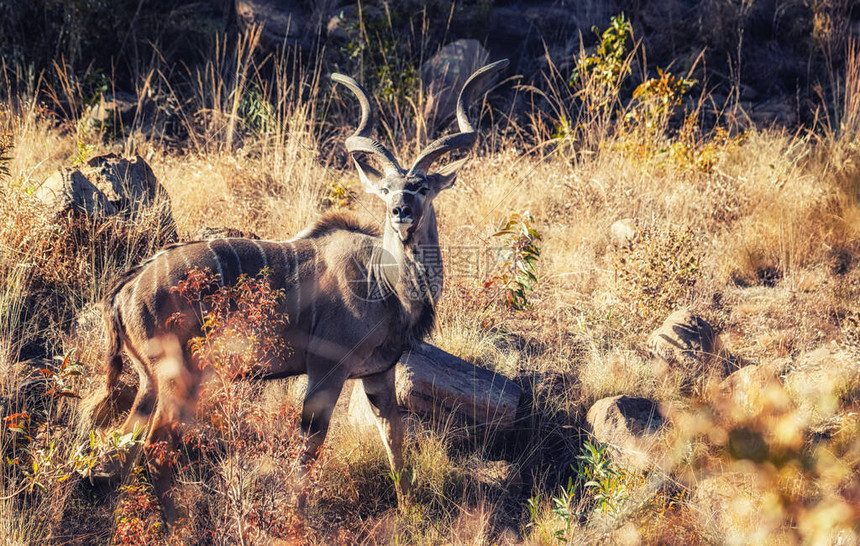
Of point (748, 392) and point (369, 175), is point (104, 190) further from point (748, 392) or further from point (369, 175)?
point (748, 392)

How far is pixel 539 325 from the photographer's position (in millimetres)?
5789

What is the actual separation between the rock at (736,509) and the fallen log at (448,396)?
1.20 meters

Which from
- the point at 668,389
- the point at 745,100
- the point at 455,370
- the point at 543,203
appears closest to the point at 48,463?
the point at 455,370

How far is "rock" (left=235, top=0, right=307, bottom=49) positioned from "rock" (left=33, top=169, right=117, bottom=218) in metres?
5.00

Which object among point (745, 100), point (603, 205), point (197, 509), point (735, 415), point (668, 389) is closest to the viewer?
point (197, 509)

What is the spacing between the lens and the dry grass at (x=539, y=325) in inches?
147

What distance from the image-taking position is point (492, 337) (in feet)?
17.7

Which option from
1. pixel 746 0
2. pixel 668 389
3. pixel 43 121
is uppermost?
pixel 746 0

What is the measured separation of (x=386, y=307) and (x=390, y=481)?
99 cm

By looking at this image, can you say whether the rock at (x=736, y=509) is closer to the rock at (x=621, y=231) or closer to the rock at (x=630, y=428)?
the rock at (x=630, y=428)

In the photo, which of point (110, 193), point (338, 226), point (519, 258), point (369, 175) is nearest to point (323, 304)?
point (338, 226)

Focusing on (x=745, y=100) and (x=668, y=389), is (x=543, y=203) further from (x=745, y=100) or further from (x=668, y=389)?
(x=745, y=100)

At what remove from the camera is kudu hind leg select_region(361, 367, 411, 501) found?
14.0 ft

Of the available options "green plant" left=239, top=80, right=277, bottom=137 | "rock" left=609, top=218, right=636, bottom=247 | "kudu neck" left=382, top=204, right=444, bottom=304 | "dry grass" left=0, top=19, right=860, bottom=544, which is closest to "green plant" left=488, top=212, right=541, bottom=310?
"dry grass" left=0, top=19, right=860, bottom=544
